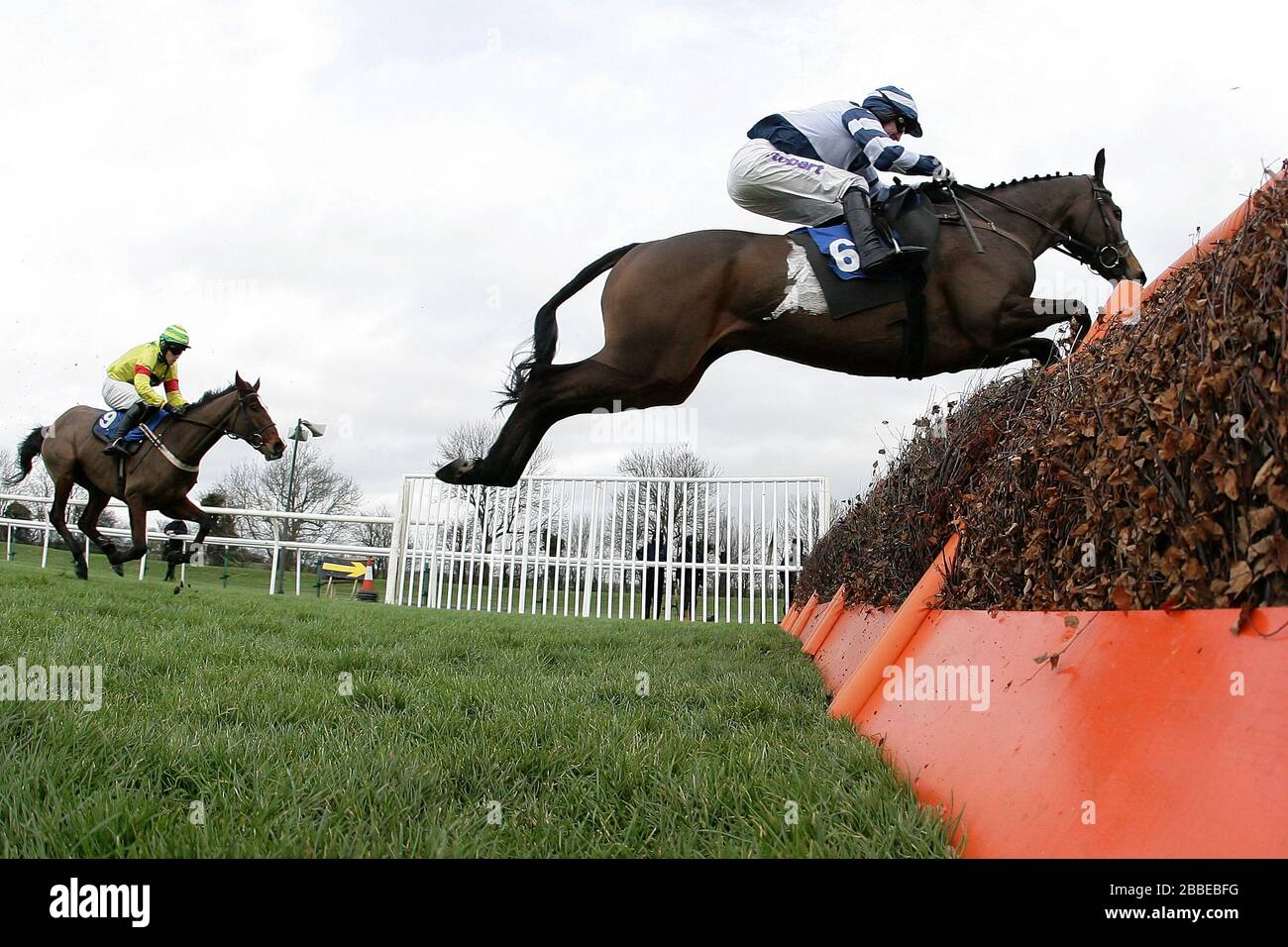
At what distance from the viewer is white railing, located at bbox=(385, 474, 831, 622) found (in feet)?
43.2

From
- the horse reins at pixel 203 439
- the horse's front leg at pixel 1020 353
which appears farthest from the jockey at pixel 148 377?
the horse's front leg at pixel 1020 353

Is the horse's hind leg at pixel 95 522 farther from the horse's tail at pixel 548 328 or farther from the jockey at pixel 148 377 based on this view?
the horse's tail at pixel 548 328

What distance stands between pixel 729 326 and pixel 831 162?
1385 millimetres

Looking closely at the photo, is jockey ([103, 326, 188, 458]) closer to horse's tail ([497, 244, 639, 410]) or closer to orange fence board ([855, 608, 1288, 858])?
horse's tail ([497, 244, 639, 410])

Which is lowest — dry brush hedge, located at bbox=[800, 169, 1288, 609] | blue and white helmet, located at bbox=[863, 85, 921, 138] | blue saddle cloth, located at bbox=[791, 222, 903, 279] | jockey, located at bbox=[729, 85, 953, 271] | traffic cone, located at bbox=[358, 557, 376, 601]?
traffic cone, located at bbox=[358, 557, 376, 601]

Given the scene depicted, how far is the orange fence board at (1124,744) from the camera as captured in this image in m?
1.11

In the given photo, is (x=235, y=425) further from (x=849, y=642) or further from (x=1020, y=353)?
(x=1020, y=353)

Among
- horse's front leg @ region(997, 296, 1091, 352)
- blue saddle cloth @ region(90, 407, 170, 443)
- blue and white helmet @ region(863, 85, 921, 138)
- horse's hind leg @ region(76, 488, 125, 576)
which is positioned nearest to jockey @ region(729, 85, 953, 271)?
blue and white helmet @ region(863, 85, 921, 138)

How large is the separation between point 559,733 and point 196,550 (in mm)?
10330

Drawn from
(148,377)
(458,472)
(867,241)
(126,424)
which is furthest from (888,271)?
(126,424)

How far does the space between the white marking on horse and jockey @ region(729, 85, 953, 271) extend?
28 centimetres
